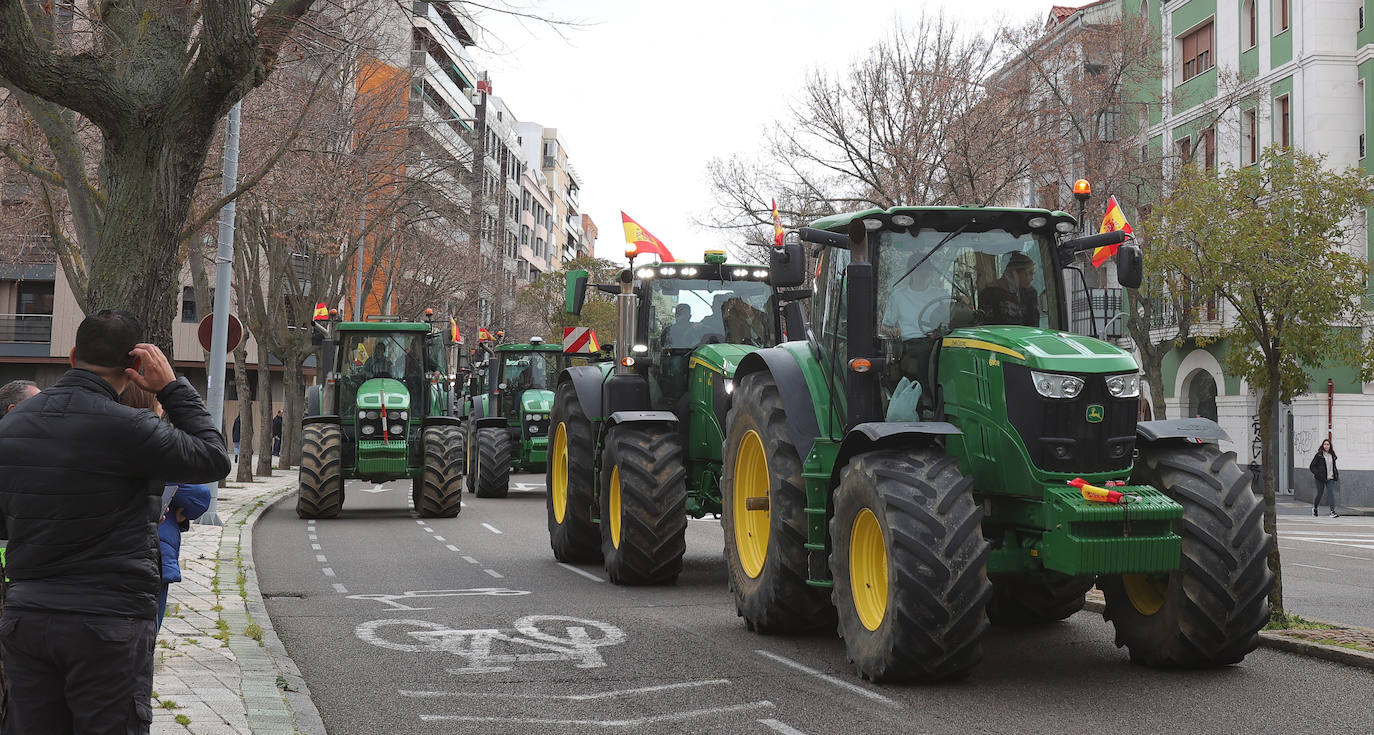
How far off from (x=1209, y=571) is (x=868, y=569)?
1862mm

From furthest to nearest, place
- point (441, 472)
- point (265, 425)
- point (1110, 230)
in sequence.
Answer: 1. point (265, 425)
2. point (441, 472)
3. point (1110, 230)

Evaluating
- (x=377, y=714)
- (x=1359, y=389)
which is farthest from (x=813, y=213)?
(x=377, y=714)

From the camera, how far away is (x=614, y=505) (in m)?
13.0

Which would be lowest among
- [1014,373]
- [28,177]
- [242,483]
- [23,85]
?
[242,483]

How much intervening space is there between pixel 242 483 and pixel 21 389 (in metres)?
26.0

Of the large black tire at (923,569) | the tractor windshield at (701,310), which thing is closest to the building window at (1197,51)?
the tractor windshield at (701,310)

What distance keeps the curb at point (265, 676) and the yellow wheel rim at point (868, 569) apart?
3071 mm

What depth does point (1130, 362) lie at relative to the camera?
25.7 ft

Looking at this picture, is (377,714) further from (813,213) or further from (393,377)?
(813,213)

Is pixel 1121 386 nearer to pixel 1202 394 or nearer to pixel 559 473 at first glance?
pixel 559 473

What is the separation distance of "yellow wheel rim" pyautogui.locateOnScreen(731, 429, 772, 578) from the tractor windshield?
341 cm

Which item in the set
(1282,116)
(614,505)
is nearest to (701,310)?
(614,505)

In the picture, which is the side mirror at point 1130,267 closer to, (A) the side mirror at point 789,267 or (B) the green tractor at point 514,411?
(A) the side mirror at point 789,267

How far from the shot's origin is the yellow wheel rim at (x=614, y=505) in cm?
1286
